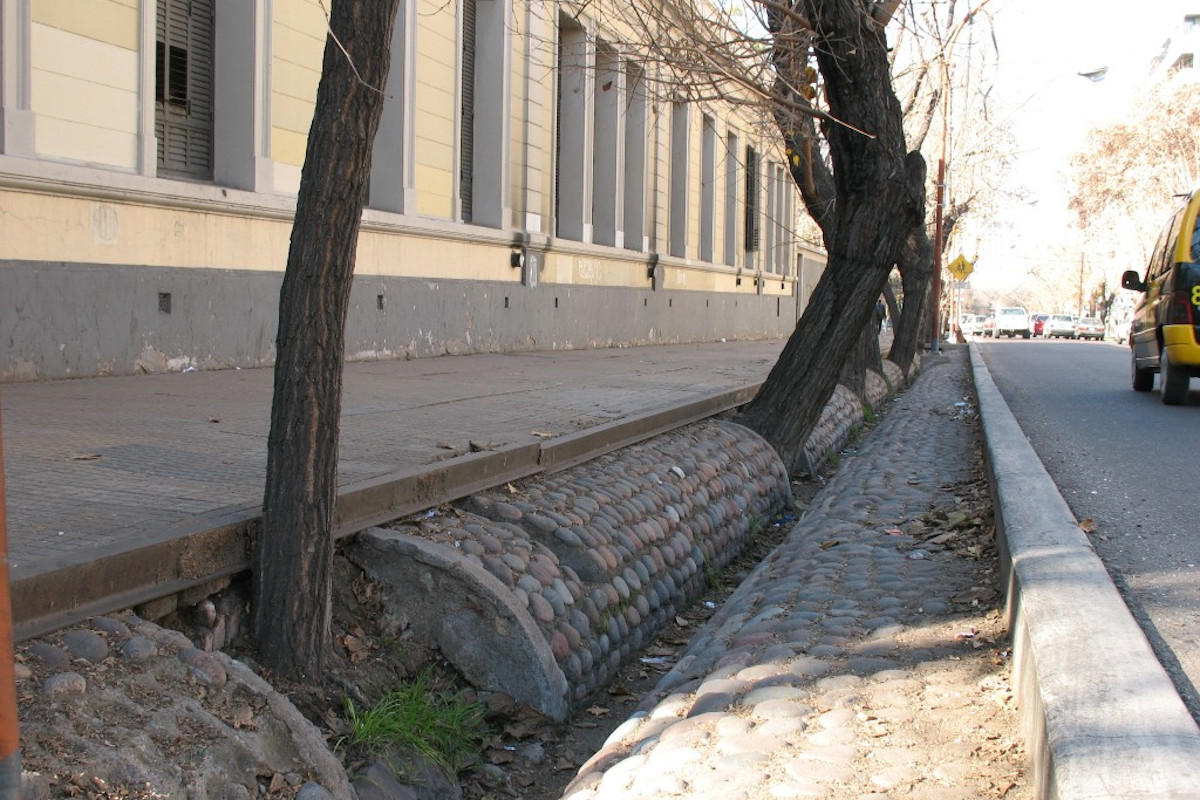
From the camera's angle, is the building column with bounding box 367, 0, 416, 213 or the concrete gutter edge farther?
the building column with bounding box 367, 0, 416, 213

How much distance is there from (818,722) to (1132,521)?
3311 millimetres

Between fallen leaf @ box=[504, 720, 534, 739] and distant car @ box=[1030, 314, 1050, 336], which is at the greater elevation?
distant car @ box=[1030, 314, 1050, 336]

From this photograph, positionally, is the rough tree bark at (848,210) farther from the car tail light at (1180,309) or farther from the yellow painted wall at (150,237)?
the yellow painted wall at (150,237)

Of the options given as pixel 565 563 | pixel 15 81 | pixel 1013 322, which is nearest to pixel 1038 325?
pixel 1013 322

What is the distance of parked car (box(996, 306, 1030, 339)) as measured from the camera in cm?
6331

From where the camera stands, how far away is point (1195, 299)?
1145 cm

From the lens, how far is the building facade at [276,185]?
9.29 metres

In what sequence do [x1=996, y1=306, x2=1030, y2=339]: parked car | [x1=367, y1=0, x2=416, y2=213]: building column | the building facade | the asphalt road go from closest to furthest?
the asphalt road → the building facade → [x1=367, y1=0, x2=416, y2=213]: building column → [x1=996, y1=306, x2=1030, y2=339]: parked car

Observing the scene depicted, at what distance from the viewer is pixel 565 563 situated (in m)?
5.72

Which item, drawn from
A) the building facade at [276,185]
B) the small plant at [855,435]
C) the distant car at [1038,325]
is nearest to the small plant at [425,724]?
the building facade at [276,185]

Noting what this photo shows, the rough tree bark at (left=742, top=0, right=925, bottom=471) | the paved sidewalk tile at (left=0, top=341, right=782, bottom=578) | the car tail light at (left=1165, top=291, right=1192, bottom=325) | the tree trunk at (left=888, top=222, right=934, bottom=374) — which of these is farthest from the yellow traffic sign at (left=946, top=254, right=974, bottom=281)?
the rough tree bark at (left=742, top=0, right=925, bottom=471)

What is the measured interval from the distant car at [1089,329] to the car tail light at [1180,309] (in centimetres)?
5462

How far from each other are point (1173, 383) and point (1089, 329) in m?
54.1

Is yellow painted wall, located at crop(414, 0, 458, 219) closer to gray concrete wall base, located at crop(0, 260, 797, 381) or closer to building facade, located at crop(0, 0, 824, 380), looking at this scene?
building facade, located at crop(0, 0, 824, 380)
